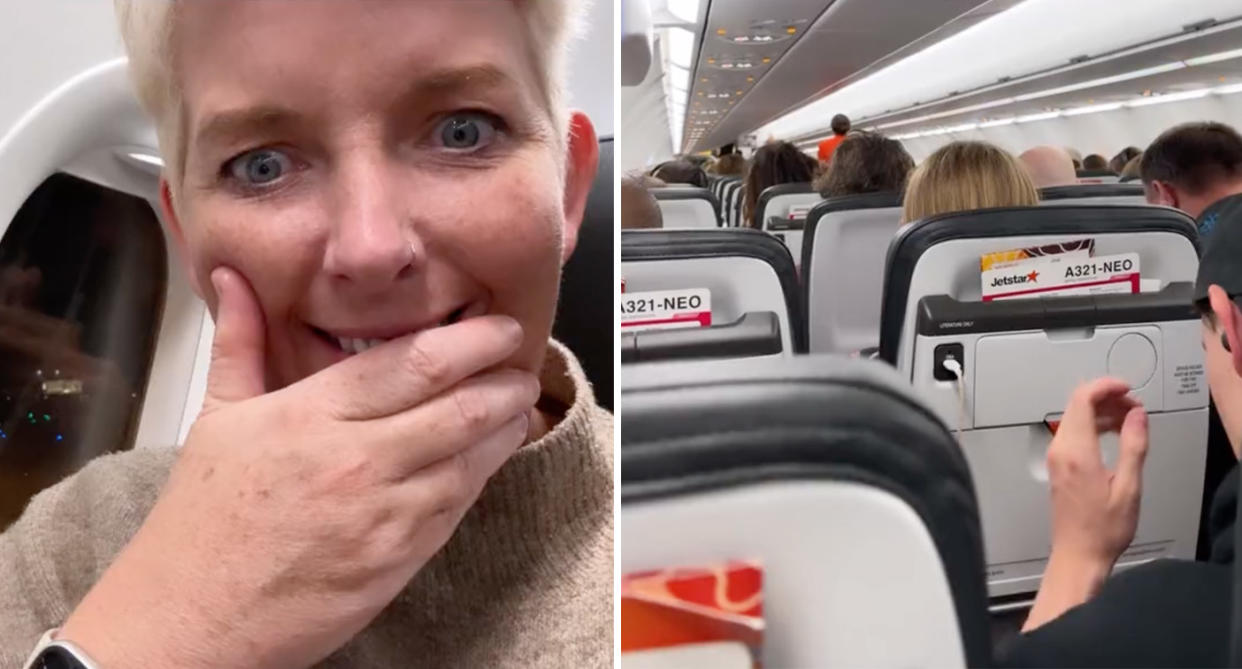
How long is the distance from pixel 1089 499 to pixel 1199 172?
0.27 metres

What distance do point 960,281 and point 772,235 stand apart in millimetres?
164

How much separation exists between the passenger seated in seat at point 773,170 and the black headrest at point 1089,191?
22cm

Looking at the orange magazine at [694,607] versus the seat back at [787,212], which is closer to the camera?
the orange magazine at [694,607]

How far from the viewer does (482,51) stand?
0.59 metres

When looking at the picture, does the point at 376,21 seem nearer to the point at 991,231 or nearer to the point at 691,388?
the point at 691,388

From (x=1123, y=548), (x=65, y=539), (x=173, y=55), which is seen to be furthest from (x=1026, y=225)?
(x=65, y=539)

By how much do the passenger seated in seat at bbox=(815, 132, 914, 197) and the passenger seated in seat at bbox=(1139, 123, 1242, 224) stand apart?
192 millimetres

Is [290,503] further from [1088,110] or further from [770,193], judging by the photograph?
[1088,110]

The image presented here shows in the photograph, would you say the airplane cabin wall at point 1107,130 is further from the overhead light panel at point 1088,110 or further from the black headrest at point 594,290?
the black headrest at point 594,290

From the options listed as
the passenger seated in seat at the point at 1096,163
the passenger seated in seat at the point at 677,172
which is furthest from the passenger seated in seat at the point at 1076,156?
the passenger seated in seat at the point at 677,172

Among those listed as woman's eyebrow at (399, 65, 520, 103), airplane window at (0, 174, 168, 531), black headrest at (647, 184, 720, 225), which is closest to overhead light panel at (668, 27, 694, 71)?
black headrest at (647, 184, 720, 225)

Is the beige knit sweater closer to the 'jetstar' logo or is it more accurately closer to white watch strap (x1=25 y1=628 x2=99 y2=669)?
white watch strap (x1=25 y1=628 x2=99 y2=669)

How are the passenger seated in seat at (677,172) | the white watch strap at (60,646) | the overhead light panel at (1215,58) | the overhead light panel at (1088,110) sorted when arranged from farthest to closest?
the overhead light panel at (1088,110), the passenger seated in seat at (677,172), the overhead light panel at (1215,58), the white watch strap at (60,646)

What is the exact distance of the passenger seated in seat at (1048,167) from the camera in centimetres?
67
